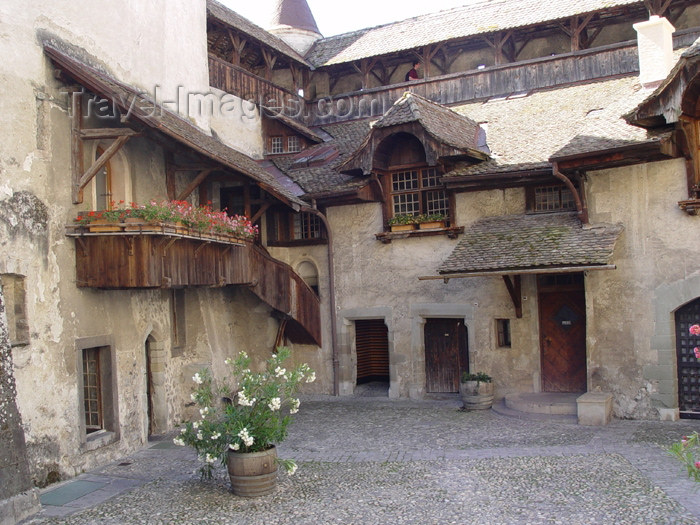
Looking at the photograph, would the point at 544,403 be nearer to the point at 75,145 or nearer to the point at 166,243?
the point at 166,243

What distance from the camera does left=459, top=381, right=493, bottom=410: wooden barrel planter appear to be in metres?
15.0

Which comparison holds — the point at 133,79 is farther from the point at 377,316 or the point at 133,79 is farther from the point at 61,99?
the point at 377,316

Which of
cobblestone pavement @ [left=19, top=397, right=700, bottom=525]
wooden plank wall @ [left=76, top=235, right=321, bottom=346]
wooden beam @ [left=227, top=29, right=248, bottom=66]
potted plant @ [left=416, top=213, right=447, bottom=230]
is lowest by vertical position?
cobblestone pavement @ [left=19, top=397, right=700, bottom=525]

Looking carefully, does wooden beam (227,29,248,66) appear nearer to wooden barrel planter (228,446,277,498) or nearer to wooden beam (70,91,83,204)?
wooden beam (70,91,83,204)

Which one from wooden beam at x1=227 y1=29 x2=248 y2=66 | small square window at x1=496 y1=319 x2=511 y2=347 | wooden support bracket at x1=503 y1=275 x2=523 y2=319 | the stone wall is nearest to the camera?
the stone wall

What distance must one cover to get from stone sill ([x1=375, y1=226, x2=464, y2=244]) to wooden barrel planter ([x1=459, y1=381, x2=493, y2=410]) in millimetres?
3310

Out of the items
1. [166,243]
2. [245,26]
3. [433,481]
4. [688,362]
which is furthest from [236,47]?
[433,481]

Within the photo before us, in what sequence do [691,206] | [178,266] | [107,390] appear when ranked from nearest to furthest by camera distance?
[178,266] → [107,390] → [691,206]

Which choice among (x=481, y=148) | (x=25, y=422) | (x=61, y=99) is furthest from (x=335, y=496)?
(x=481, y=148)

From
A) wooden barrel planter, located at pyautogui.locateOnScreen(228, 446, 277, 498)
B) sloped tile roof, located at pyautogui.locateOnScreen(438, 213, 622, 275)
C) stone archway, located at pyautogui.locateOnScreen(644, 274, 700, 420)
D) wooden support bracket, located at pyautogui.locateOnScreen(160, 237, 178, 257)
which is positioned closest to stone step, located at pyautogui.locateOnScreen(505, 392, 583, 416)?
stone archway, located at pyautogui.locateOnScreen(644, 274, 700, 420)

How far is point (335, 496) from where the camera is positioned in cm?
953

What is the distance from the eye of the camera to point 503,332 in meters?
16.0

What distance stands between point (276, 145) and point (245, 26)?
3302mm

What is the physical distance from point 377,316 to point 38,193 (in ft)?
28.0
